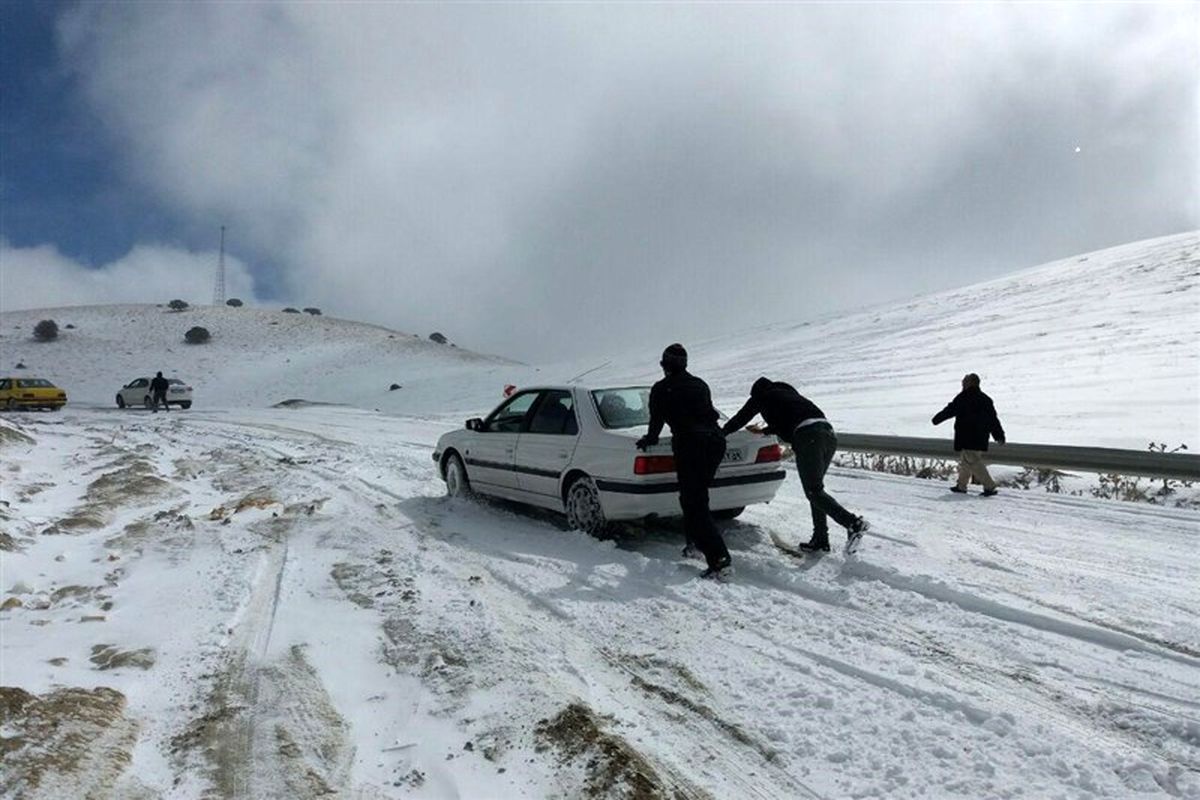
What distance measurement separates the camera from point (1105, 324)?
82.5 feet

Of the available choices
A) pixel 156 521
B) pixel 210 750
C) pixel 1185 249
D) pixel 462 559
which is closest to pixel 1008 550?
pixel 462 559

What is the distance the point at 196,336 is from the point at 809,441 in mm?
63822

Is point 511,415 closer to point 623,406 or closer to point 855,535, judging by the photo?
point 623,406

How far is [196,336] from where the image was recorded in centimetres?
6009

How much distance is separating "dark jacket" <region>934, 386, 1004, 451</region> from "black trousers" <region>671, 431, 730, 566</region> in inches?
184

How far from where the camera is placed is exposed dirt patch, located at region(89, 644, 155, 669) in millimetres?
4273

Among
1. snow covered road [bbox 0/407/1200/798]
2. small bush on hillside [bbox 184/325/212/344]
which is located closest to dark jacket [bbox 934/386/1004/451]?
snow covered road [bbox 0/407/1200/798]

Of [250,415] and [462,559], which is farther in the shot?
[250,415]

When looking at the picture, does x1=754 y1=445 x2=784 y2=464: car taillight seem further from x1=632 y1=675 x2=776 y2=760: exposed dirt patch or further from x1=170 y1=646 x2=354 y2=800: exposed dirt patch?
x1=170 y1=646 x2=354 y2=800: exposed dirt patch

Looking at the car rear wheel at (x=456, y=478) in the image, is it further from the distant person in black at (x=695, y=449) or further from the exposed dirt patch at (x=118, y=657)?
the exposed dirt patch at (x=118, y=657)

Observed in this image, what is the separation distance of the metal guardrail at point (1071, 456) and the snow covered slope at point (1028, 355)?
10.0ft

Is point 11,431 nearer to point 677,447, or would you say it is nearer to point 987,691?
point 677,447

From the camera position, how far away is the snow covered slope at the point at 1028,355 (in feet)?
49.5

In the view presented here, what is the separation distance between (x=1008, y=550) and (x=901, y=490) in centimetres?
335
